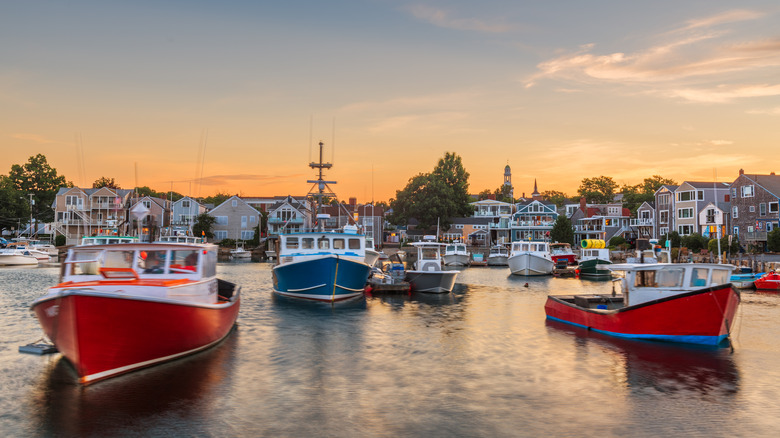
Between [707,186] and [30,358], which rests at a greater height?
[707,186]

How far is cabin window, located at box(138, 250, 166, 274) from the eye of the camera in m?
15.8

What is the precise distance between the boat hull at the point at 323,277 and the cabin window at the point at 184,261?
44.0ft

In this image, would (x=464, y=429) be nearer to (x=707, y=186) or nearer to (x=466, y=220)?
(x=707, y=186)

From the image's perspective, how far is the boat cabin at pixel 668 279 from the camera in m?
19.1

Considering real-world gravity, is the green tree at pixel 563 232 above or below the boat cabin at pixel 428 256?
above

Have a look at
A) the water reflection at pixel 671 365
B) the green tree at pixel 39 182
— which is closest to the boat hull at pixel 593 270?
the water reflection at pixel 671 365

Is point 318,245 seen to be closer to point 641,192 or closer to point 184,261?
point 184,261

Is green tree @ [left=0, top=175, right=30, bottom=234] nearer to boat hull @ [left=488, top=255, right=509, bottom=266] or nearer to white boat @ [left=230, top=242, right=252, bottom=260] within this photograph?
white boat @ [left=230, top=242, right=252, bottom=260]

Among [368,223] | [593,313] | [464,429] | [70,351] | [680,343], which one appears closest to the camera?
[464,429]

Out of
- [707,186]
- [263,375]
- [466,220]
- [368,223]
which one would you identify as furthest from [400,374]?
[466,220]

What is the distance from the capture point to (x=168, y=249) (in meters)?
16.0

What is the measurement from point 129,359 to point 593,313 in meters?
16.9

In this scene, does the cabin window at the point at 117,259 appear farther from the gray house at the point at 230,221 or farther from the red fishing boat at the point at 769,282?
A: the gray house at the point at 230,221

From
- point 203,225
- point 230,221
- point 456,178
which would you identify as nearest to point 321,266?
point 203,225
